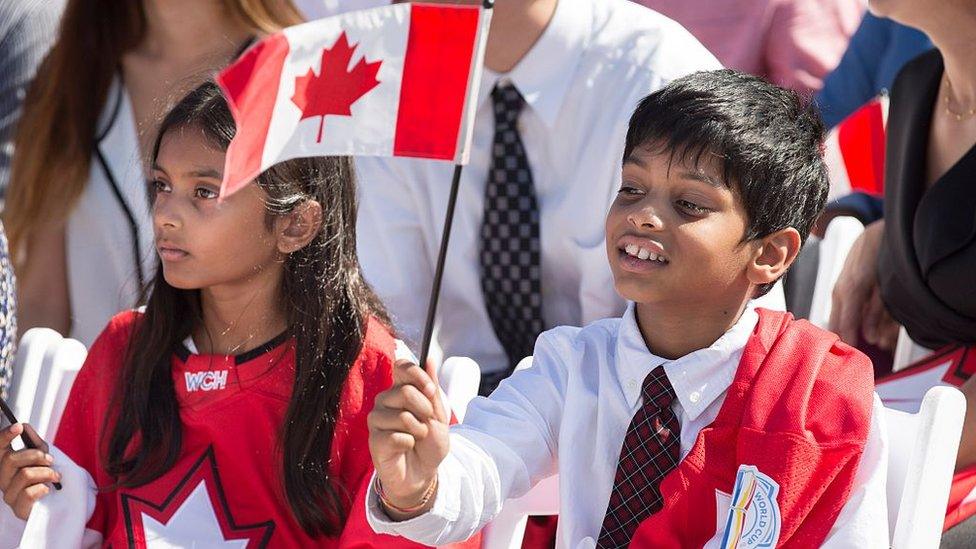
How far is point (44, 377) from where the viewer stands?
110 inches

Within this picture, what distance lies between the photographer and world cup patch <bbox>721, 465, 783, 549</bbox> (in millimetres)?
2059

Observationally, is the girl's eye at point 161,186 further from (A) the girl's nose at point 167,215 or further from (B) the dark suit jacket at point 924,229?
(B) the dark suit jacket at point 924,229

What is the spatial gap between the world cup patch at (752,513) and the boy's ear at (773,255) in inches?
14.2

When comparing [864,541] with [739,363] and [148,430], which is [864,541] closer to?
[739,363]

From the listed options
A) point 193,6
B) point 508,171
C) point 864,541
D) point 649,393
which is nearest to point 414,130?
point 649,393

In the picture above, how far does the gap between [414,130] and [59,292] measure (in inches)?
69.2

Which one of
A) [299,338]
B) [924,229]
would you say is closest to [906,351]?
[924,229]

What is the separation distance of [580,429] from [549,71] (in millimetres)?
1063

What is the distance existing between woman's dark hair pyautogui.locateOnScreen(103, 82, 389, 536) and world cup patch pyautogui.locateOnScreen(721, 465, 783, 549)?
68cm

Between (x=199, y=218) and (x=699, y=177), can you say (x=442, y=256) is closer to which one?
(x=699, y=177)

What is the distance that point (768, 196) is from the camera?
2311 millimetres

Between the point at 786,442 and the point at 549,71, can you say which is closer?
the point at 786,442

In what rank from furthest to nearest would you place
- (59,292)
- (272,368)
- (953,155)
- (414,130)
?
(59,292), (953,155), (272,368), (414,130)

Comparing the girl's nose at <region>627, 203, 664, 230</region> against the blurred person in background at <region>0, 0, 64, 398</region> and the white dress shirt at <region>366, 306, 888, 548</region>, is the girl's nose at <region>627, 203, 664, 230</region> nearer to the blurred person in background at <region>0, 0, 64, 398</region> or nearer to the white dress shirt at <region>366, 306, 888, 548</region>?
the white dress shirt at <region>366, 306, 888, 548</region>
